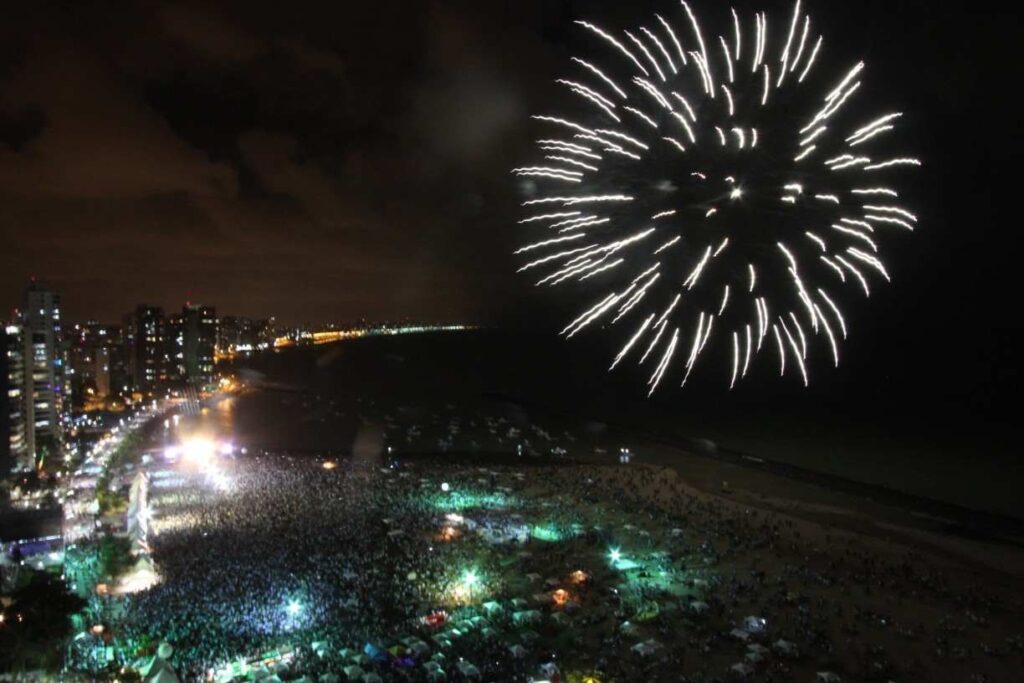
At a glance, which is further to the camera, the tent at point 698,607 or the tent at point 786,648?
the tent at point 698,607

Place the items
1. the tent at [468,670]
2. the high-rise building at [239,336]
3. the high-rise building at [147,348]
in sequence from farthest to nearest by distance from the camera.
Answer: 1. the high-rise building at [239,336]
2. the high-rise building at [147,348]
3. the tent at [468,670]

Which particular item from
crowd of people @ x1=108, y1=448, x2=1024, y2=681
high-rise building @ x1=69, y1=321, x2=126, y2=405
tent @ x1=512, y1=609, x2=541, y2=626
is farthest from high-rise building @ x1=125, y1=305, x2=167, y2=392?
tent @ x1=512, y1=609, x2=541, y2=626

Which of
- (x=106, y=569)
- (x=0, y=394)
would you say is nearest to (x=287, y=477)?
(x=106, y=569)

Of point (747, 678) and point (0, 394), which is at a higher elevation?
point (0, 394)

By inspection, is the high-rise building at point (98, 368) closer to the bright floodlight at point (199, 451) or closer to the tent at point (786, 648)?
the bright floodlight at point (199, 451)

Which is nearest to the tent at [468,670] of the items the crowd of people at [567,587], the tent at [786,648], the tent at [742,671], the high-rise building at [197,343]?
the crowd of people at [567,587]

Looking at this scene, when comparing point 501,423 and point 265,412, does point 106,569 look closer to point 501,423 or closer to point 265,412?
point 501,423
